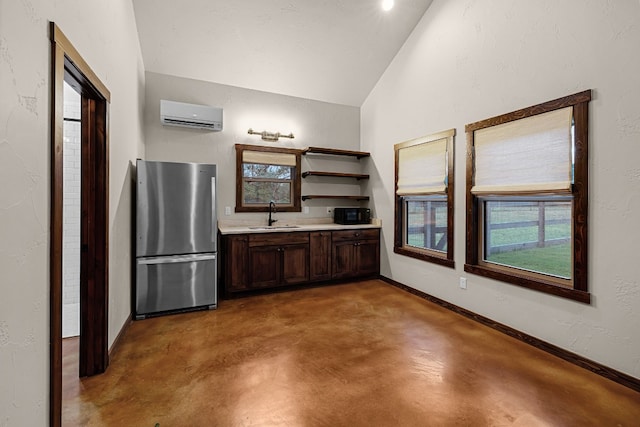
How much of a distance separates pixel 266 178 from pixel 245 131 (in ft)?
2.49

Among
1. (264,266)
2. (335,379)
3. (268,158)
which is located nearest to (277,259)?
(264,266)

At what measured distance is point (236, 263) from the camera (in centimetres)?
373

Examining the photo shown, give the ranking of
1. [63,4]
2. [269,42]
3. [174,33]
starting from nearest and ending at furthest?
[63,4] → [174,33] → [269,42]

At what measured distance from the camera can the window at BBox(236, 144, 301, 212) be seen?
14.2 feet

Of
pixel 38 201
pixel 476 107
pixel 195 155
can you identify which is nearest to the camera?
pixel 38 201

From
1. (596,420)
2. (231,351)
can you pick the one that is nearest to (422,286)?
(596,420)

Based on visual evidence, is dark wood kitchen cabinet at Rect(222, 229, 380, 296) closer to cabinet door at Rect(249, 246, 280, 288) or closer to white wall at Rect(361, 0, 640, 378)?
cabinet door at Rect(249, 246, 280, 288)

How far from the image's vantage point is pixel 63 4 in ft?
4.68

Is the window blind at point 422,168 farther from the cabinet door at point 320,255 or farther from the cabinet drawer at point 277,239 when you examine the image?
the cabinet drawer at point 277,239

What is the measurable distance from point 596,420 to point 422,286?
2.16 metres

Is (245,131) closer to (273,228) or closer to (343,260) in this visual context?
(273,228)

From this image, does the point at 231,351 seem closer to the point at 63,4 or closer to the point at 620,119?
the point at 63,4

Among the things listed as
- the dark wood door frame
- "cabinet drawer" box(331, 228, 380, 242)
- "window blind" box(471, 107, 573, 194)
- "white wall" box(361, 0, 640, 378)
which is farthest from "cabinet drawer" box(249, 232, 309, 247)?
"window blind" box(471, 107, 573, 194)

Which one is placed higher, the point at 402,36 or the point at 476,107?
the point at 402,36
